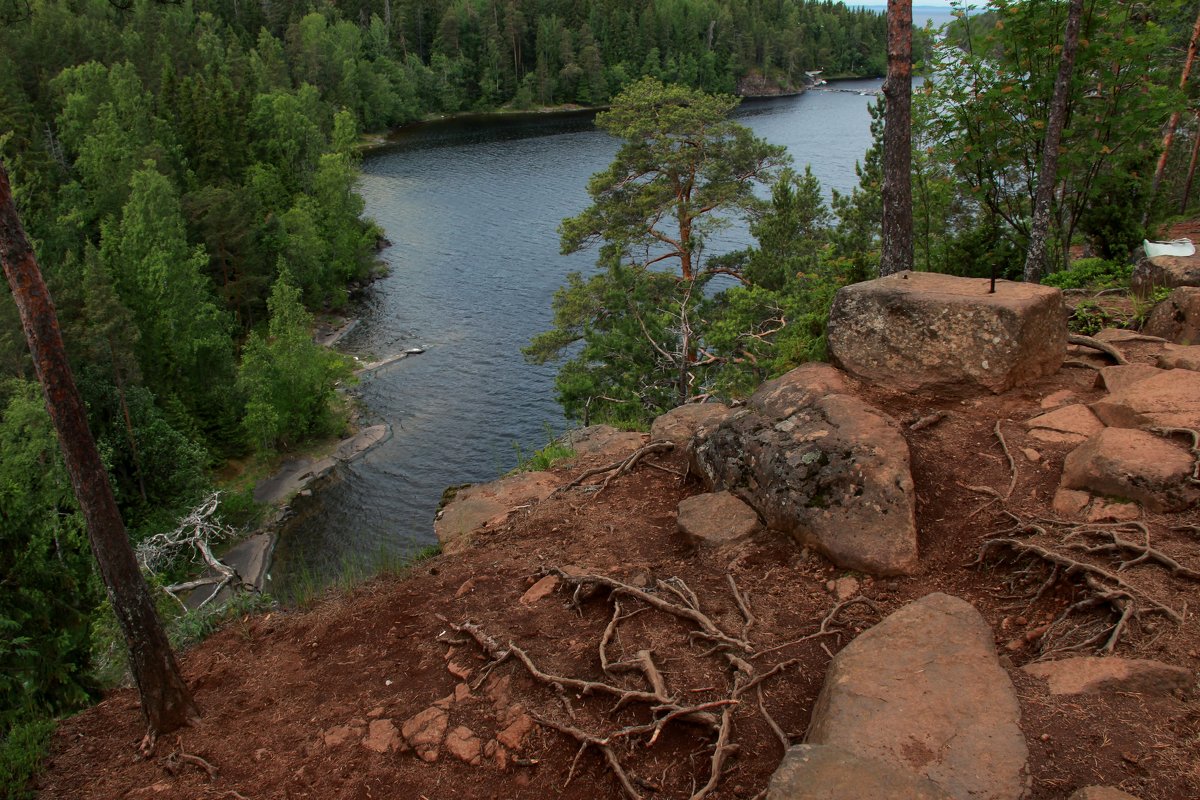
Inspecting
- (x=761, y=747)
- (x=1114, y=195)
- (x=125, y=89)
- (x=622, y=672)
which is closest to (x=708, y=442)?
(x=622, y=672)

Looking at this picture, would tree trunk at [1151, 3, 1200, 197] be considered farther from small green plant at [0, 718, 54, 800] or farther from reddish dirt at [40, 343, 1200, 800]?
small green plant at [0, 718, 54, 800]

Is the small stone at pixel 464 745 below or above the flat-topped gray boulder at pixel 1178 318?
below

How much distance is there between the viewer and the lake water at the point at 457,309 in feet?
106

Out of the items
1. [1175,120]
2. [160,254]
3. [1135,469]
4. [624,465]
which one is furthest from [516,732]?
[160,254]

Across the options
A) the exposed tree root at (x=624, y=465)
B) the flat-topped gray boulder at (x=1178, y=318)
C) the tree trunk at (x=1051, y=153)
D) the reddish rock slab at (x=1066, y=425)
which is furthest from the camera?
the tree trunk at (x=1051, y=153)

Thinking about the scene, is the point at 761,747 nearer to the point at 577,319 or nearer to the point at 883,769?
the point at 883,769

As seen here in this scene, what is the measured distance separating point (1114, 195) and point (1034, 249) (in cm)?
309

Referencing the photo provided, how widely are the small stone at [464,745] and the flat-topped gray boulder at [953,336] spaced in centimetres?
609

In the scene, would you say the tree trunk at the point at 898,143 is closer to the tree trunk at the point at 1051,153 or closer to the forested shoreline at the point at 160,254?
the tree trunk at the point at 1051,153

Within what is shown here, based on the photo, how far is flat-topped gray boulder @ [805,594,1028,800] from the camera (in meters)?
4.80

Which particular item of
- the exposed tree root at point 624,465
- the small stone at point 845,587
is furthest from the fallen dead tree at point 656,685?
the exposed tree root at point 624,465

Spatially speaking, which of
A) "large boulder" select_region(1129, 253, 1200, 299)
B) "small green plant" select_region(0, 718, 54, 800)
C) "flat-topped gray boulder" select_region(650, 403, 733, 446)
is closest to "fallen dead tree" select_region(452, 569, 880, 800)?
"flat-topped gray boulder" select_region(650, 403, 733, 446)

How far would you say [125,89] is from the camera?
161 ft

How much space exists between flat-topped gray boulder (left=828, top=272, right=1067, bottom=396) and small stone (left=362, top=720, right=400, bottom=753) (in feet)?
21.2
